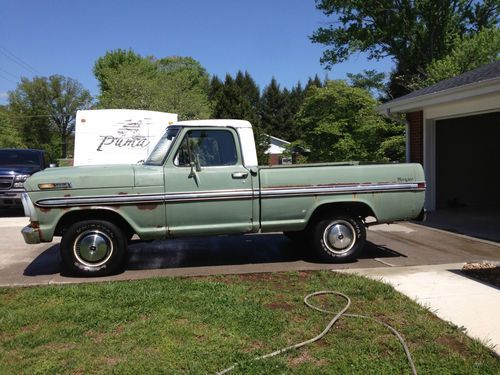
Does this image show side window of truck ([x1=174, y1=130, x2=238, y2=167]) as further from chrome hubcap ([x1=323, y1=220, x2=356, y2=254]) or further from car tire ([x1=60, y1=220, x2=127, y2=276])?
chrome hubcap ([x1=323, y1=220, x2=356, y2=254])

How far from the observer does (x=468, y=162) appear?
14008mm

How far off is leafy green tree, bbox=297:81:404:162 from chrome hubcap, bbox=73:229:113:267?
19.8 meters

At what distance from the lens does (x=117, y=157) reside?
1418cm

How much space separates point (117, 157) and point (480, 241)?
973 centimetres

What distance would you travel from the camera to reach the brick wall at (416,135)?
12.6 metres

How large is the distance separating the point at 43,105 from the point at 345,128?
6002cm

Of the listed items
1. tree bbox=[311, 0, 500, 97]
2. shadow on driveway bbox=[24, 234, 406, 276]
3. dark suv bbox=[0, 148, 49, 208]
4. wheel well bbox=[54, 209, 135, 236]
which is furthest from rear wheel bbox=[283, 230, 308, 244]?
tree bbox=[311, 0, 500, 97]

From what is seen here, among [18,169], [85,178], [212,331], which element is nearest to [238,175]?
[85,178]

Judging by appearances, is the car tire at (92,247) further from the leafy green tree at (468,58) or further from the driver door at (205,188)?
the leafy green tree at (468,58)

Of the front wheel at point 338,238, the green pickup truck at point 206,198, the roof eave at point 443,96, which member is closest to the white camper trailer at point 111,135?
the roof eave at point 443,96

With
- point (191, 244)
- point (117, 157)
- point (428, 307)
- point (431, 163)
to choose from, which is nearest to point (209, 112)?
point (117, 157)

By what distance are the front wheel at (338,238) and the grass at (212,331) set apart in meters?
1.04

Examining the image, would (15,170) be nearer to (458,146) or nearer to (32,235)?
(32,235)

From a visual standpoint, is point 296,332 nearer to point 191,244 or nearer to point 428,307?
point 428,307
